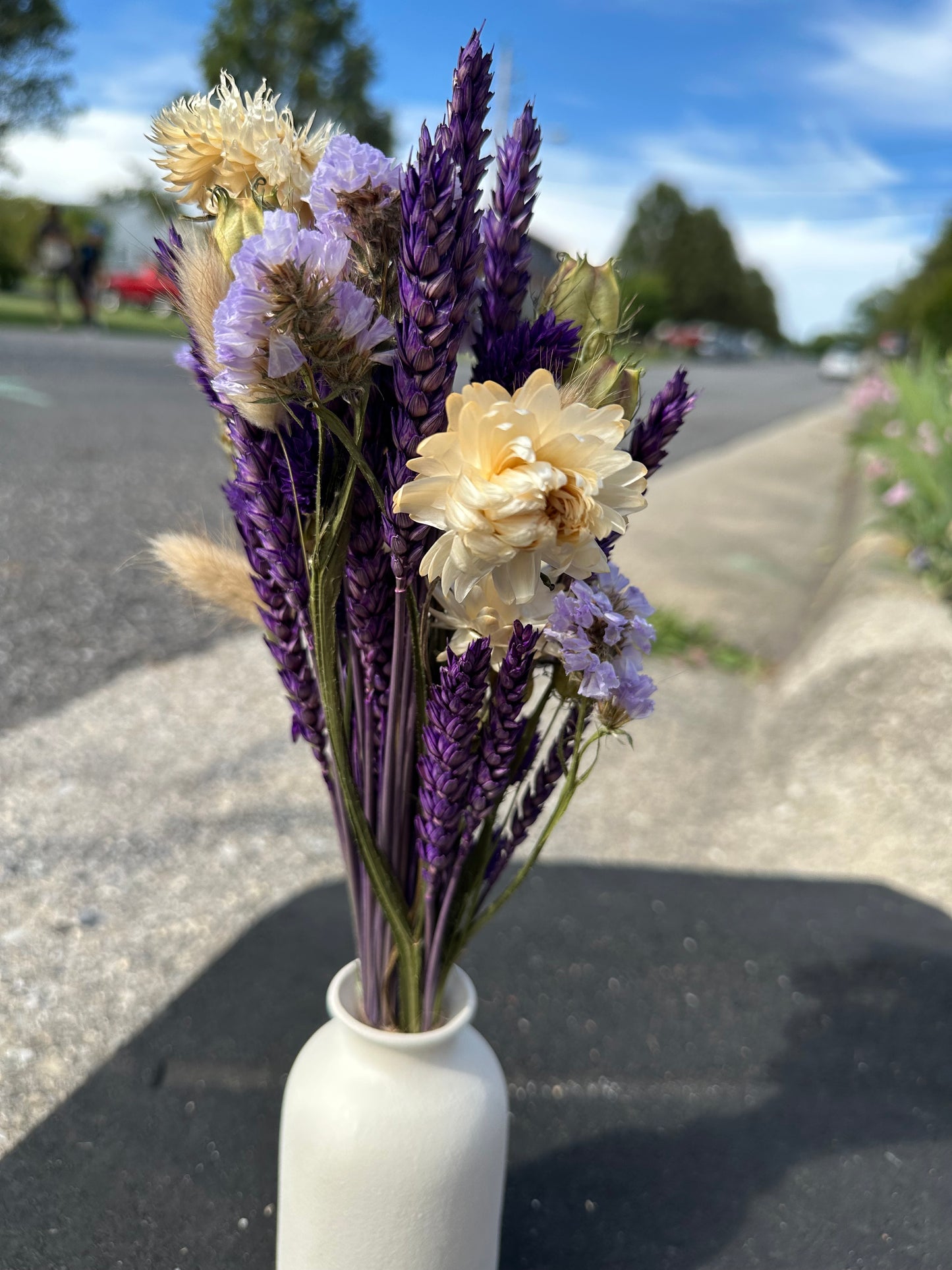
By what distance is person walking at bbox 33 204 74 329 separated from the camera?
1322cm

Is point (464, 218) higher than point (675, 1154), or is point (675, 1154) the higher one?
point (464, 218)

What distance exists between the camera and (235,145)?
3.01 ft

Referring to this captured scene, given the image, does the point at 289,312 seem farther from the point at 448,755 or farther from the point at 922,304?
the point at 922,304

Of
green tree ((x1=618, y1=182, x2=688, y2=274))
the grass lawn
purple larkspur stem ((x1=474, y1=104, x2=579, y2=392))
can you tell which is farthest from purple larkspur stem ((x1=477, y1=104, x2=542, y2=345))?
green tree ((x1=618, y1=182, x2=688, y2=274))

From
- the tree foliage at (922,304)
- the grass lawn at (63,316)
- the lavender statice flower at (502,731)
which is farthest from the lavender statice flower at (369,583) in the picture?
the grass lawn at (63,316)

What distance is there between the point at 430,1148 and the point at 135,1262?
48 centimetres

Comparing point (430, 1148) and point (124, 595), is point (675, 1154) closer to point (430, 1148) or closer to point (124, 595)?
point (430, 1148)

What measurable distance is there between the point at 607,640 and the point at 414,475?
0.77ft

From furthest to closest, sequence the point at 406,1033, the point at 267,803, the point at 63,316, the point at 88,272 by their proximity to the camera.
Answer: the point at 63,316 → the point at 88,272 → the point at 267,803 → the point at 406,1033

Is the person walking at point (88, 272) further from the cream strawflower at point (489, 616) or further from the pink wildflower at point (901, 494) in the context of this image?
the cream strawflower at point (489, 616)

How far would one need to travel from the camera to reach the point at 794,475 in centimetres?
899

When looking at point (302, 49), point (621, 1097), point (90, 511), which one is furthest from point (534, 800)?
point (302, 49)

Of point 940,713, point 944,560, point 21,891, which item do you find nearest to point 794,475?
point 944,560

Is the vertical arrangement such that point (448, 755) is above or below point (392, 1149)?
above
